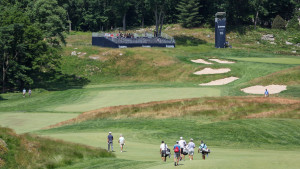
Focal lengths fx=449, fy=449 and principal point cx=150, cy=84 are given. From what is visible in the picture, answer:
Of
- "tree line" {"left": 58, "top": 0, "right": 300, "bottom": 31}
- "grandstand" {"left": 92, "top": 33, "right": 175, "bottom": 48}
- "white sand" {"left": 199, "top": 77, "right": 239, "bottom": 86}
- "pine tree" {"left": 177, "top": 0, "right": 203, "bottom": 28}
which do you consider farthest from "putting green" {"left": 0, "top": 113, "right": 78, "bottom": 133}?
"pine tree" {"left": 177, "top": 0, "right": 203, "bottom": 28}

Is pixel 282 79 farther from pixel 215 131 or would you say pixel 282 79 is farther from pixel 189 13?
pixel 189 13

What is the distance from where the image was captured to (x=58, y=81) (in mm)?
93688

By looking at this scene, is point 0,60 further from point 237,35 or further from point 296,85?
point 237,35

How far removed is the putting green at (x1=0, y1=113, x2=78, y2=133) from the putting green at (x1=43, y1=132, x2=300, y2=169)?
8683mm

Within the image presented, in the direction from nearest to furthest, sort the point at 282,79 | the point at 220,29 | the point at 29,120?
1. the point at 29,120
2. the point at 282,79
3. the point at 220,29

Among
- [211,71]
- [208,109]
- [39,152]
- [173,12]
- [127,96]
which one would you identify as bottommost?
[127,96]

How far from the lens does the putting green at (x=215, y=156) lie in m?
27.4

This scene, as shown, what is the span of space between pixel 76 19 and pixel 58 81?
207ft

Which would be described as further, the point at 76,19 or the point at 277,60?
the point at 76,19

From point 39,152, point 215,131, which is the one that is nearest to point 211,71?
point 215,131

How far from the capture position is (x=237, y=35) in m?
125

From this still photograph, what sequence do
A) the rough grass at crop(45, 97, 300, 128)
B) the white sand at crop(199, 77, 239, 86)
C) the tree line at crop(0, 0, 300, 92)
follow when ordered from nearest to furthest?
the rough grass at crop(45, 97, 300, 128)
the white sand at crop(199, 77, 239, 86)
the tree line at crop(0, 0, 300, 92)

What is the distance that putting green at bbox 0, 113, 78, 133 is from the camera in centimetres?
5284

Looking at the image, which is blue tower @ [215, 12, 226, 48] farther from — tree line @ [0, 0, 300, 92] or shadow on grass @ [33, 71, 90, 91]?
shadow on grass @ [33, 71, 90, 91]
